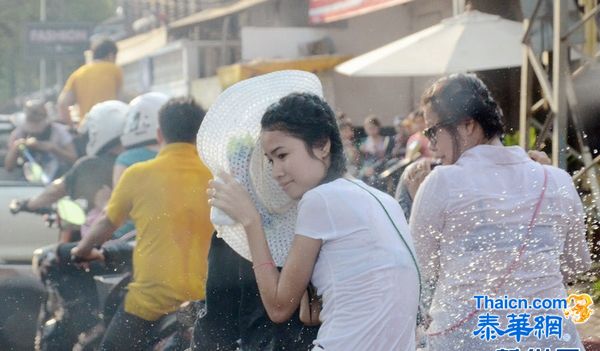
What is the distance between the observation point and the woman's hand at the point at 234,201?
3.16 metres

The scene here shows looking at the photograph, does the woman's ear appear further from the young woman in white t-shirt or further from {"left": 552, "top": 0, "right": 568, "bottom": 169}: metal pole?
{"left": 552, "top": 0, "right": 568, "bottom": 169}: metal pole

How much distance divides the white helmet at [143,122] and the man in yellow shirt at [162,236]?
1.08m

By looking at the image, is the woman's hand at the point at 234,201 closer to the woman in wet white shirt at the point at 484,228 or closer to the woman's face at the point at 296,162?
the woman's face at the point at 296,162

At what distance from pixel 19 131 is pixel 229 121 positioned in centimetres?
615

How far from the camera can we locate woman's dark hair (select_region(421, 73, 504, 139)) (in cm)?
360

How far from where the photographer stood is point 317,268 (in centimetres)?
308

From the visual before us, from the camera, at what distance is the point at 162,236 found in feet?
17.5

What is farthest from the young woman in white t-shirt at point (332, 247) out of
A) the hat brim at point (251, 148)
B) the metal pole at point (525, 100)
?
the metal pole at point (525, 100)

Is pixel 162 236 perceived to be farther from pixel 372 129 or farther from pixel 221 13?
pixel 221 13

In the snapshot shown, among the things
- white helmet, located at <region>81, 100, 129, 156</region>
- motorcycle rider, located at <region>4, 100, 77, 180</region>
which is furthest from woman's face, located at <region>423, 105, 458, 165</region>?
motorcycle rider, located at <region>4, 100, 77, 180</region>

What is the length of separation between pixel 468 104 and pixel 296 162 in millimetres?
699

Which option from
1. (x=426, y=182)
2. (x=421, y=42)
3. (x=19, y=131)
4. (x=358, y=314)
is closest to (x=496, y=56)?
(x=421, y=42)

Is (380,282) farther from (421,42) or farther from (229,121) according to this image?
(421,42)

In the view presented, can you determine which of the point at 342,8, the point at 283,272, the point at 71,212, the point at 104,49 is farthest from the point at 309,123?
the point at 342,8
